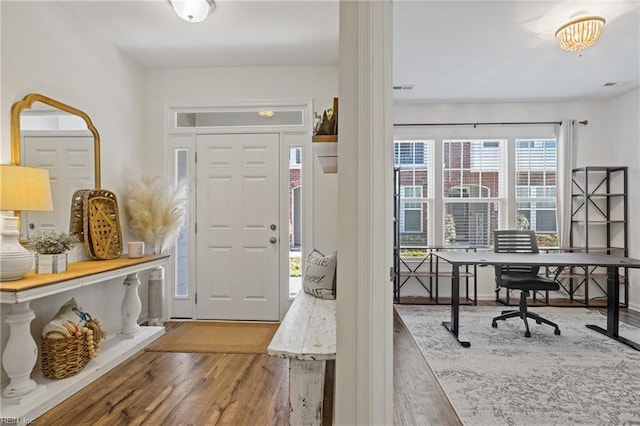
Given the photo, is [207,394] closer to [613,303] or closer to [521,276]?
[521,276]

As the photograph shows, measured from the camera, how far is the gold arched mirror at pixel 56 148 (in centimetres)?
236

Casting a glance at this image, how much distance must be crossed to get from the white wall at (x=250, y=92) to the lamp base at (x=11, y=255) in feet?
6.05

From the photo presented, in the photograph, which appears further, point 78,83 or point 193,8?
point 78,83

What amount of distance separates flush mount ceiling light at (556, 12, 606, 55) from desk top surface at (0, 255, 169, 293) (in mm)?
3909

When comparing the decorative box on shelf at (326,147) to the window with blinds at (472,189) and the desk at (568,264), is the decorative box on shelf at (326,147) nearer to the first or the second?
the desk at (568,264)

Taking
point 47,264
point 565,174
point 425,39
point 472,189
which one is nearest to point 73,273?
point 47,264

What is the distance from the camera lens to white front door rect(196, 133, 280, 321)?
3.77 m

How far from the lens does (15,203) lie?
78.4 inches

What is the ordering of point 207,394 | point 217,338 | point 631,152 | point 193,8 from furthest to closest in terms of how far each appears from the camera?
point 631,152, point 217,338, point 193,8, point 207,394

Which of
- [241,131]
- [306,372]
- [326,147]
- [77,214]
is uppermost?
[241,131]

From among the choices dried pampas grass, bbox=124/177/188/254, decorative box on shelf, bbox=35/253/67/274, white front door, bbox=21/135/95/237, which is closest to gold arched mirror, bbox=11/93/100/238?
white front door, bbox=21/135/95/237

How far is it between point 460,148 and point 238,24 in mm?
3379

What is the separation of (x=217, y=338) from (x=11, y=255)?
174cm

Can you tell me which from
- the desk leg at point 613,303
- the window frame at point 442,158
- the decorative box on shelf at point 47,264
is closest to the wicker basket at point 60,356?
the decorative box on shelf at point 47,264
